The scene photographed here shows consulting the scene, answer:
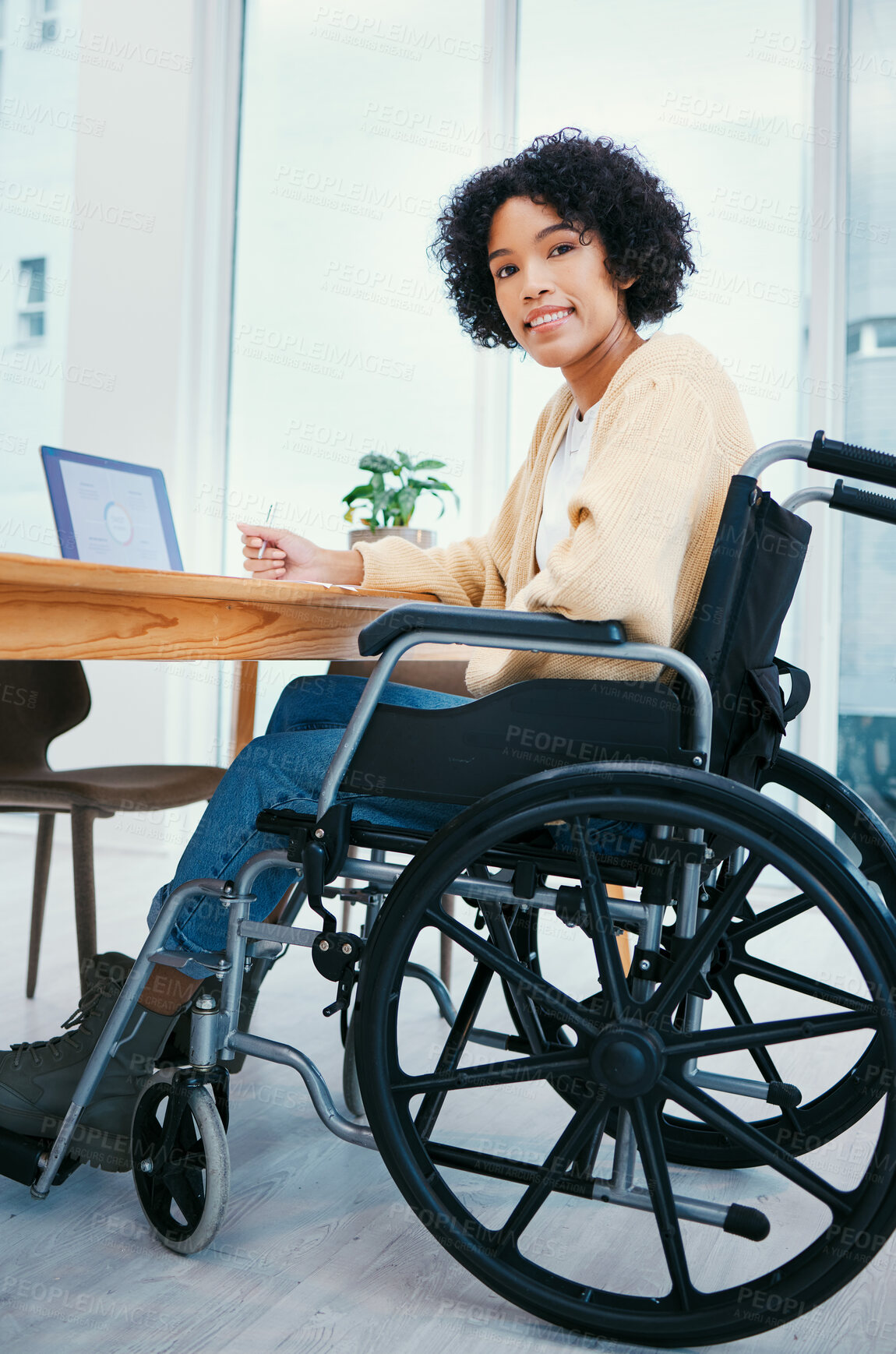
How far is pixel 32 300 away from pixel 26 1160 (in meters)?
3.35

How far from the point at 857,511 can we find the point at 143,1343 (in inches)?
38.8

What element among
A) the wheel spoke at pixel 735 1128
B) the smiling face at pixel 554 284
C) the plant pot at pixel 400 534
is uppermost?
the smiling face at pixel 554 284

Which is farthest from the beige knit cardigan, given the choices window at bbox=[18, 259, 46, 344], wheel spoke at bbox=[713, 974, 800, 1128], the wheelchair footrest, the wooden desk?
window at bbox=[18, 259, 46, 344]

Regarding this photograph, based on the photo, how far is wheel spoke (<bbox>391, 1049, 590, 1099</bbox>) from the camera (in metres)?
0.97

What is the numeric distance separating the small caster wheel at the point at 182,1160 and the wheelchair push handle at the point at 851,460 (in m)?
0.83

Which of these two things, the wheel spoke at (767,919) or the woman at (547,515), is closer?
the woman at (547,515)

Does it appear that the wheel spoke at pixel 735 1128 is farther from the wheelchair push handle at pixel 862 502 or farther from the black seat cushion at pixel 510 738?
the wheelchair push handle at pixel 862 502

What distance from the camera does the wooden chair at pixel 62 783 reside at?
1739 millimetres

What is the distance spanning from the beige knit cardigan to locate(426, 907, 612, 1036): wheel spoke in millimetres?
264

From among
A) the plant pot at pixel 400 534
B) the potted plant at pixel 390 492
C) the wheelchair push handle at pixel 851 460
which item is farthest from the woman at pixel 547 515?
the potted plant at pixel 390 492

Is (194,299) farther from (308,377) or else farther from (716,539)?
(716,539)

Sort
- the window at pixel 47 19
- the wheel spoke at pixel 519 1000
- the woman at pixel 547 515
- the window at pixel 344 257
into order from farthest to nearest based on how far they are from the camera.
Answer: the window at pixel 47 19 → the window at pixel 344 257 → the wheel spoke at pixel 519 1000 → the woman at pixel 547 515

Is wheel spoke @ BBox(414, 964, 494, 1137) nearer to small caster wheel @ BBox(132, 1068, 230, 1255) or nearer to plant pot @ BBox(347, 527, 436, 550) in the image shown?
small caster wheel @ BBox(132, 1068, 230, 1255)

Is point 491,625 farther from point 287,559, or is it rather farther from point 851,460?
point 287,559
